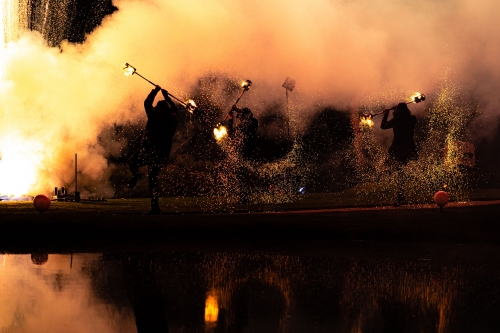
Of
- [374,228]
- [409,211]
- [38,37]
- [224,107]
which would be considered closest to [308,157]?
[224,107]

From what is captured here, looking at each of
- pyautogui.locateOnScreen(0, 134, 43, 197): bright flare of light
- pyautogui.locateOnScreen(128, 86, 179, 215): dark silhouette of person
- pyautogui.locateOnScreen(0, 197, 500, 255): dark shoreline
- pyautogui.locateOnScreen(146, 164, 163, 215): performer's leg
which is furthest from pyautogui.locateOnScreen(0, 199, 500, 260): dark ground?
pyautogui.locateOnScreen(0, 134, 43, 197): bright flare of light

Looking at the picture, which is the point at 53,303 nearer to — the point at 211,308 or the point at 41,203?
the point at 211,308

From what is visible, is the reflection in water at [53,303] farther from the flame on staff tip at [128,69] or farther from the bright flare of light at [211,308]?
the flame on staff tip at [128,69]

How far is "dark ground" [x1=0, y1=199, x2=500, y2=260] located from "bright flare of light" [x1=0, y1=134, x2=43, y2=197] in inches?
516

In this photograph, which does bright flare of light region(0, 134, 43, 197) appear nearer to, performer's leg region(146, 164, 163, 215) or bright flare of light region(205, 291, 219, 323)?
performer's leg region(146, 164, 163, 215)

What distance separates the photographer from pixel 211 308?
8.34m

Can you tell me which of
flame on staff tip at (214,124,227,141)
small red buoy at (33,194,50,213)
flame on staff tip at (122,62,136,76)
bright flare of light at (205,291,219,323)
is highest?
flame on staff tip at (122,62,136,76)

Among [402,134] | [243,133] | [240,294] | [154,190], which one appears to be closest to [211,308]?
[240,294]

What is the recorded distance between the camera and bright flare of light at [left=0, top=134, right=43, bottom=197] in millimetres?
31234

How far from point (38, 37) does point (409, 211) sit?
22.0 metres

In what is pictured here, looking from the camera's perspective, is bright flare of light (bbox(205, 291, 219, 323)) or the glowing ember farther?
the glowing ember

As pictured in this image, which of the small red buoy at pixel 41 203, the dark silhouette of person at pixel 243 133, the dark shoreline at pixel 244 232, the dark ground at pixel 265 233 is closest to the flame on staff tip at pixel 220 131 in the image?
the dark silhouette of person at pixel 243 133

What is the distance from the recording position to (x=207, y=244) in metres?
15.0

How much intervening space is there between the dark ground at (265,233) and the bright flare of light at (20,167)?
13.1m
